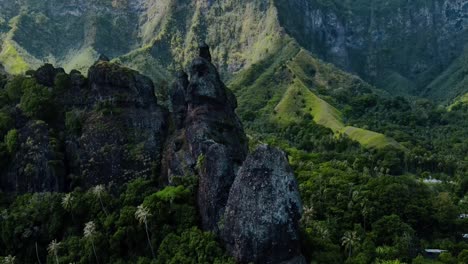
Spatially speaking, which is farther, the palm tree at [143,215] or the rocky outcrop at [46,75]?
the rocky outcrop at [46,75]

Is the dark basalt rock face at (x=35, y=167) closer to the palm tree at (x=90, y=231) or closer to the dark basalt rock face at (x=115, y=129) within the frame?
the dark basalt rock face at (x=115, y=129)

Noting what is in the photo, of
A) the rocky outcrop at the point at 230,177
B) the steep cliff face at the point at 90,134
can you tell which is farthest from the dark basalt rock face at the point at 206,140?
the steep cliff face at the point at 90,134

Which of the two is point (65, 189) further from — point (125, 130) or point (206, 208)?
point (206, 208)

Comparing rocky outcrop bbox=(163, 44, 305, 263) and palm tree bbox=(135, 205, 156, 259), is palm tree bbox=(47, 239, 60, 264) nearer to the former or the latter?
palm tree bbox=(135, 205, 156, 259)

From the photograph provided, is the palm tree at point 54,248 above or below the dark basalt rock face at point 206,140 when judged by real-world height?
below

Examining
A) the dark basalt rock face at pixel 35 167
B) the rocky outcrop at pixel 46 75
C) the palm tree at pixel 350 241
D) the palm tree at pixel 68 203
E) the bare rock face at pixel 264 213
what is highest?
the rocky outcrop at pixel 46 75

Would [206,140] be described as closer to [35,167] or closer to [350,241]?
[350,241]

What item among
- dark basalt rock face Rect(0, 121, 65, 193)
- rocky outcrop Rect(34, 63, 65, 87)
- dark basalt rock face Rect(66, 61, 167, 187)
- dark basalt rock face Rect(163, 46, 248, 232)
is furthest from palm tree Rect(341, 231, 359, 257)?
rocky outcrop Rect(34, 63, 65, 87)
